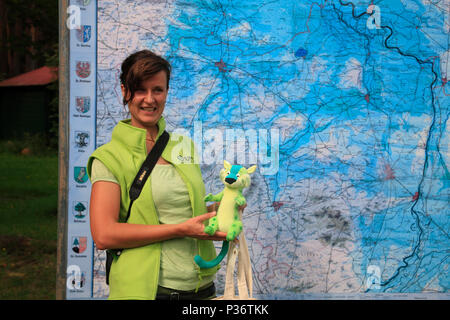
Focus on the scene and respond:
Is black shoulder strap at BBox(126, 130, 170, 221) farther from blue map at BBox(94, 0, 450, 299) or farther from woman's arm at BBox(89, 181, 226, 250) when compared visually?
blue map at BBox(94, 0, 450, 299)

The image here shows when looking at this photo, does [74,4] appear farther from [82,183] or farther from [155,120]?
[155,120]

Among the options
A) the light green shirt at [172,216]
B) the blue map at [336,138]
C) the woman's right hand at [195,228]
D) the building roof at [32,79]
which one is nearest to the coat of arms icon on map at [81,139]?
the blue map at [336,138]

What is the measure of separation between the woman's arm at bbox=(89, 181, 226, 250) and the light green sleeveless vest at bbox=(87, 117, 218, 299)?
0.06m

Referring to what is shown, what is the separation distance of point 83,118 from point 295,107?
1574mm

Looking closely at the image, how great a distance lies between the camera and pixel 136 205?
6.95 ft

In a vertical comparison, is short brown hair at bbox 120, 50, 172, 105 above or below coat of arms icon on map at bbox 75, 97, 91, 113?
below

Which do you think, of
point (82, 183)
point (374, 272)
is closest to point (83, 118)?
point (82, 183)

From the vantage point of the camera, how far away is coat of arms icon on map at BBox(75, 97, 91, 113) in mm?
3693

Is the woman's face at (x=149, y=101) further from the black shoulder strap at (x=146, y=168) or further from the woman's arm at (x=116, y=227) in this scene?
the woman's arm at (x=116, y=227)

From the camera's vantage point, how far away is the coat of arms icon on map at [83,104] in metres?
3.69

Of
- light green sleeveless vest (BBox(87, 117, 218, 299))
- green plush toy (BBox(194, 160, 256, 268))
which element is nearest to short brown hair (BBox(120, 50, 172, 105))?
light green sleeveless vest (BBox(87, 117, 218, 299))

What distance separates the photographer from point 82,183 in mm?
3703

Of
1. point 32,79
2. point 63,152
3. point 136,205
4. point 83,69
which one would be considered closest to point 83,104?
point 83,69

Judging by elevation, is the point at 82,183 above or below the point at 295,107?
below
